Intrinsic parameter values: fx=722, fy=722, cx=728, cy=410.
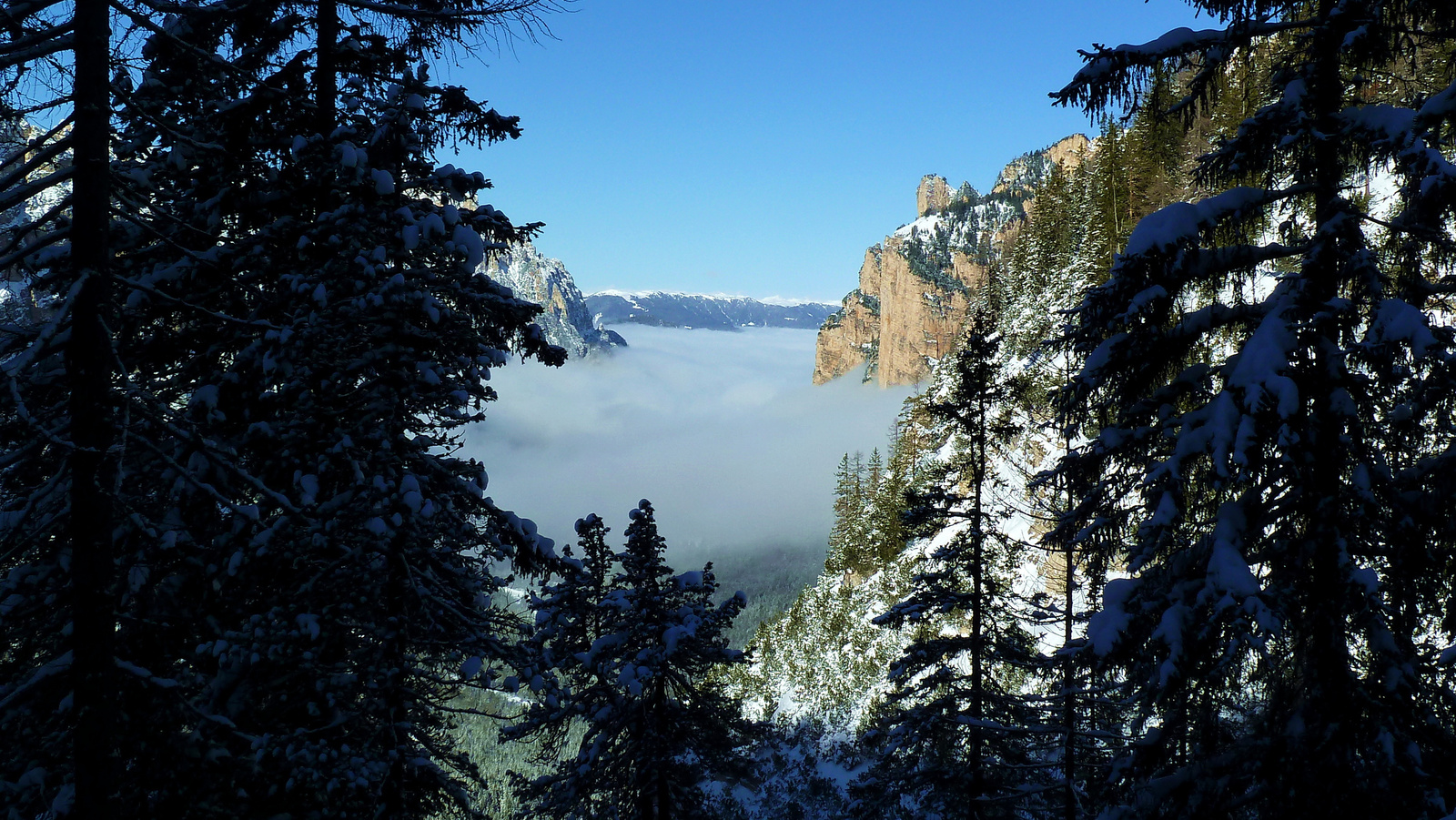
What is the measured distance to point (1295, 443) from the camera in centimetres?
456

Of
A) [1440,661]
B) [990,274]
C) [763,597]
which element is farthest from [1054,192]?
[763,597]

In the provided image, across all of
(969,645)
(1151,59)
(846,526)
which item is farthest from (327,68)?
(846,526)

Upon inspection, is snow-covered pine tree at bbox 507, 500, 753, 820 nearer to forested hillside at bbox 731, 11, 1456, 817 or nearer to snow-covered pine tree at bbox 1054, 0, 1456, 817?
forested hillside at bbox 731, 11, 1456, 817

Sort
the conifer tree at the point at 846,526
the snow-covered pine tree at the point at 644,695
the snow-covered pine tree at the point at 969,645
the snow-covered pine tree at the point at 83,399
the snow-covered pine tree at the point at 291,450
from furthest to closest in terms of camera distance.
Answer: the conifer tree at the point at 846,526 → the snow-covered pine tree at the point at 969,645 → the snow-covered pine tree at the point at 644,695 → the snow-covered pine tree at the point at 291,450 → the snow-covered pine tree at the point at 83,399

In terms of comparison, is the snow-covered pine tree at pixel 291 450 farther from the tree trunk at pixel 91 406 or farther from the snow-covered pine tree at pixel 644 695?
the snow-covered pine tree at pixel 644 695

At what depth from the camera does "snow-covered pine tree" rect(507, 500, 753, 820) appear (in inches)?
466

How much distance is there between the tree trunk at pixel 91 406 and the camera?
4.81 meters

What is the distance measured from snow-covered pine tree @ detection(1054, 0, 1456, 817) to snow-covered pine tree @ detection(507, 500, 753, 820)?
7.63 meters

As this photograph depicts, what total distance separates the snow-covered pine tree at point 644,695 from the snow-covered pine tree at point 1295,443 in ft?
25.0

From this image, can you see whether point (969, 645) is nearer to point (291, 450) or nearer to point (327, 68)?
point (291, 450)

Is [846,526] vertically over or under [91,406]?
under

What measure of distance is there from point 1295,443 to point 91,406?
7.83 m

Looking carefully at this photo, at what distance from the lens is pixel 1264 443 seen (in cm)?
498

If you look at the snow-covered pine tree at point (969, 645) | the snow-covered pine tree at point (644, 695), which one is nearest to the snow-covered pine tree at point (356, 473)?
the snow-covered pine tree at point (644, 695)
